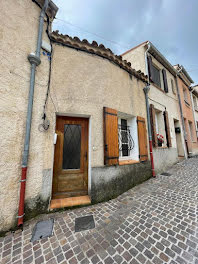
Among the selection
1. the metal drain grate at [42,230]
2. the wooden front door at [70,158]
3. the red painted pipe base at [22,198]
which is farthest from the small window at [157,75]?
the metal drain grate at [42,230]

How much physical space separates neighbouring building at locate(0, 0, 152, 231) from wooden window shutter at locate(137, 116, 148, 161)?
0.04 m

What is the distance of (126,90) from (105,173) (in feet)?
10.0

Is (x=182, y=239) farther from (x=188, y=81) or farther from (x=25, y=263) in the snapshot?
(x=188, y=81)

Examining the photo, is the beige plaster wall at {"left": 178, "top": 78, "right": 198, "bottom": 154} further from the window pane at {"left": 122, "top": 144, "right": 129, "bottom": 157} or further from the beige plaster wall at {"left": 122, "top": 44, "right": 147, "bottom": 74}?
the window pane at {"left": 122, "top": 144, "right": 129, "bottom": 157}

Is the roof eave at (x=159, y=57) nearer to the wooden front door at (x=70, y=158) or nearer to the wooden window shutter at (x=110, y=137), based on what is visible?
the wooden window shutter at (x=110, y=137)

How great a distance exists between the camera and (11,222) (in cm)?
185

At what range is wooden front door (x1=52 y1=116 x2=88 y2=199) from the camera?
8.81 feet

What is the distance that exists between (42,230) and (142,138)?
12.5ft

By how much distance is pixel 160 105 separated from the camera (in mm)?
5578

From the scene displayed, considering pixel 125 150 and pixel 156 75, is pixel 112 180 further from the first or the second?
pixel 156 75

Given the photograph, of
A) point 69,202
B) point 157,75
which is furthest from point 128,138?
point 157,75

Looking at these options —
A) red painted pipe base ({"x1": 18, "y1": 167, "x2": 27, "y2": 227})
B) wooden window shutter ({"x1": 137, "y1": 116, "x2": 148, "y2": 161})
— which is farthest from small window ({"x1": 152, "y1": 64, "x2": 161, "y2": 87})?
red painted pipe base ({"x1": 18, "y1": 167, "x2": 27, "y2": 227})

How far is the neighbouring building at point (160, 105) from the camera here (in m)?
4.88

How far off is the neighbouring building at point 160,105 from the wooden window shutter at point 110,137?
2.44 m
